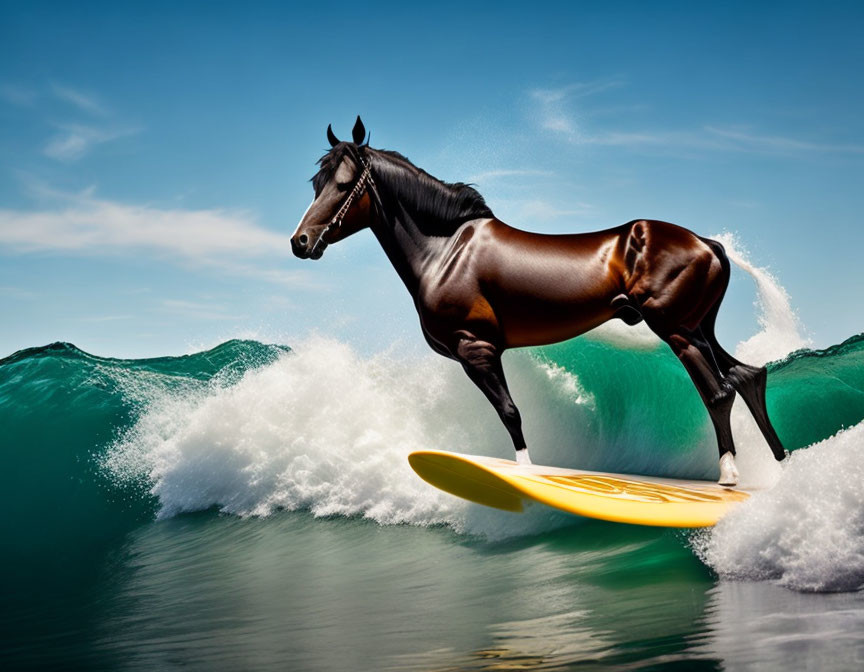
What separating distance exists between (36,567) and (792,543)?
5388mm

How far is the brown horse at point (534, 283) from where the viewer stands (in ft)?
14.9

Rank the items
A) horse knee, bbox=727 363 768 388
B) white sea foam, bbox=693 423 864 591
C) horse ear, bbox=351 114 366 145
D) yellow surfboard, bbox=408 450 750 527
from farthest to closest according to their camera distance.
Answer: horse ear, bbox=351 114 366 145, horse knee, bbox=727 363 768 388, yellow surfboard, bbox=408 450 750 527, white sea foam, bbox=693 423 864 591

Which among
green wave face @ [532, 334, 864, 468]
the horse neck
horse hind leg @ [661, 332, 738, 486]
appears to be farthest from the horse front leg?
green wave face @ [532, 334, 864, 468]

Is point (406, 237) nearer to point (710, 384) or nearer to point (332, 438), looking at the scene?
point (710, 384)

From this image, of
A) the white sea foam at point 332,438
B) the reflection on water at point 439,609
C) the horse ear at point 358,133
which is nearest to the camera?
the reflection on water at point 439,609

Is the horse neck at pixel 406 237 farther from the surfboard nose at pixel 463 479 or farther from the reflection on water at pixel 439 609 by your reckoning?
the reflection on water at pixel 439 609

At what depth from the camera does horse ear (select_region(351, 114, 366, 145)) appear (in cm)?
479

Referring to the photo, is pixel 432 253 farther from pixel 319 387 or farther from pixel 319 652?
pixel 319 387

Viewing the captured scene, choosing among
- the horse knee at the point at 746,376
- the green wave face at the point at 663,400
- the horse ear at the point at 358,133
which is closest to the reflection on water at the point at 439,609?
the horse knee at the point at 746,376

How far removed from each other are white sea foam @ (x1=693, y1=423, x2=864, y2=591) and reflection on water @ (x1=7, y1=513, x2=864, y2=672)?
0.46ft

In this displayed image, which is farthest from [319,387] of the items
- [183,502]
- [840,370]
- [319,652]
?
[840,370]

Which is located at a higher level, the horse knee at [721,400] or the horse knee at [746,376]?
the horse knee at [746,376]

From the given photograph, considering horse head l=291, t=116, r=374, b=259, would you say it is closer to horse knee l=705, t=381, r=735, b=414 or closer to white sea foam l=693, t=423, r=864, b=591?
horse knee l=705, t=381, r=735, b=414

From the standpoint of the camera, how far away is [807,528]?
352 centimetres
